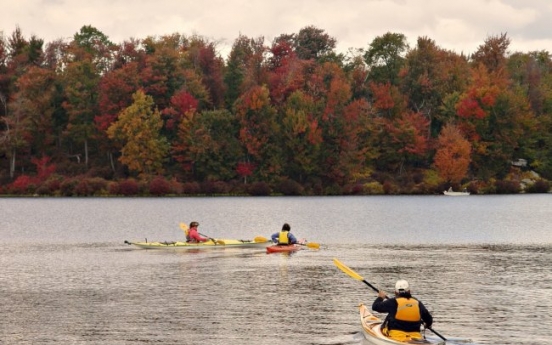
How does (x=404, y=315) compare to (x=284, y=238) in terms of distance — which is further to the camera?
(x=284, y=238)

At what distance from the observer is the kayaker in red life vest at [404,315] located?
90.6 ft

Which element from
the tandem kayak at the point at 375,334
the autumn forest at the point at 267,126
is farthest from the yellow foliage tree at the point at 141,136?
the tandem kayak at the point at 375,334

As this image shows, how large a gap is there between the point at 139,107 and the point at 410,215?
58.1m

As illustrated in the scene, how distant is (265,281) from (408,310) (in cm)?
1643

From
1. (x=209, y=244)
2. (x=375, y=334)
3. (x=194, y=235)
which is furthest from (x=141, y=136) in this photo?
(x=375, y=334)

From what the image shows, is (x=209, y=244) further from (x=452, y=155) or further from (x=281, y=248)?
(x=452, y=155)

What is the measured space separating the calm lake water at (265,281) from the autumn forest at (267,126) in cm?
5191

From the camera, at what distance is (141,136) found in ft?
460

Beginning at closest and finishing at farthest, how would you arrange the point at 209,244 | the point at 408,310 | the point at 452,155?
1. the point at 408,310
2. the point at 209,244
3. the point at 452,155

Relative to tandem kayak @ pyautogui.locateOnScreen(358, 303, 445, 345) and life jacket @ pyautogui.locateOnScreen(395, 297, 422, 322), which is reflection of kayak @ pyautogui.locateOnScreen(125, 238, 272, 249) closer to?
tandem kayak @ pyautogui.locateOnScreen(358, 303, 445, 345)

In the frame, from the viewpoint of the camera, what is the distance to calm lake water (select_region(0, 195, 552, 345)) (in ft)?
103

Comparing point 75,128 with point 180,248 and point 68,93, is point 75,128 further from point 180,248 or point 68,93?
point 180,248

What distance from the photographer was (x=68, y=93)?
14625 centimetres

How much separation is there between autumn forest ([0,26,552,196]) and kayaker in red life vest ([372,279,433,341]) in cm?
11257
